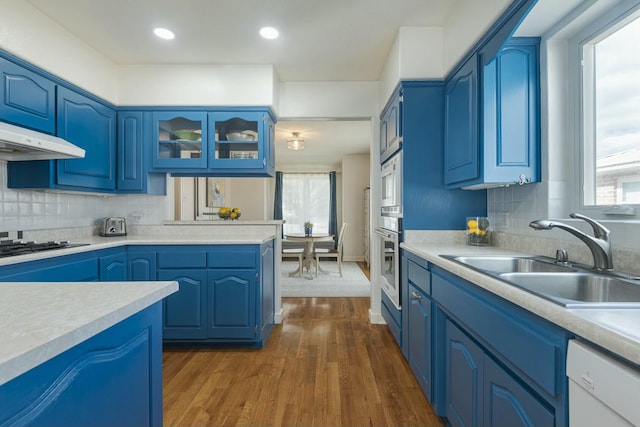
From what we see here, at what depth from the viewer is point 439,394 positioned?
168 cm

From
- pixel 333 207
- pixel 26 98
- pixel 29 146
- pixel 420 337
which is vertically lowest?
pixel 420 337

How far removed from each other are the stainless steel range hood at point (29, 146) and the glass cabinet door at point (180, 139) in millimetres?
811

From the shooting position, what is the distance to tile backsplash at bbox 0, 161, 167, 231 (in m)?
2.30

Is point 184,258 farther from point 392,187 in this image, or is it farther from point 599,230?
point 599,230

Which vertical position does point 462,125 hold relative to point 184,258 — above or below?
above

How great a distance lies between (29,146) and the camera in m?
1.90

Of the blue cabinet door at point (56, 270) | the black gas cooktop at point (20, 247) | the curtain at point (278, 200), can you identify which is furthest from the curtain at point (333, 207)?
the black gas cooktop at point (20, 247)

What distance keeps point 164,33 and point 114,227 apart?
172 centimetres

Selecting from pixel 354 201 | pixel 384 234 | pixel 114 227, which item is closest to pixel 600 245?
pixel 384 234

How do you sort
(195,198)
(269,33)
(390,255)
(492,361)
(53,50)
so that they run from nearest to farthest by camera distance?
(492,361) < (53,50) < (269,33) < (390,255) < (195,198)

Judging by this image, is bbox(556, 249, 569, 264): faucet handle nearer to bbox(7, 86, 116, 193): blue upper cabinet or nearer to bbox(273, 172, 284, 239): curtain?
bbox(7, 86, 116, 193): blue upper cabinet

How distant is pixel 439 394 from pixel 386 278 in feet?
4.09

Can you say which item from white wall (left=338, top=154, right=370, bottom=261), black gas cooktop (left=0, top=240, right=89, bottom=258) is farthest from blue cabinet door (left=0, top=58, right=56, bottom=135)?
white wall (left=338, top=154, right=370, bottom=261)

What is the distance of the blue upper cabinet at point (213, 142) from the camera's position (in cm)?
299
